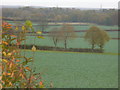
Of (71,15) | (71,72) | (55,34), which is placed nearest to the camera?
(71,72)

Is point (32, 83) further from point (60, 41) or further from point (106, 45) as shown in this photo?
point (106, 45)

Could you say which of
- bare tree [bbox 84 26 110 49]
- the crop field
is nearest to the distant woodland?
the crop field

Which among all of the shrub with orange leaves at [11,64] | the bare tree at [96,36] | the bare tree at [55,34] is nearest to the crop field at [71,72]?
the bare tree at [55,34]

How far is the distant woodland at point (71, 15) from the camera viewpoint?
158 inches

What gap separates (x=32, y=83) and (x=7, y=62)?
10.3 inches

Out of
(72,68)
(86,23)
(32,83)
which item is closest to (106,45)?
(86,23)

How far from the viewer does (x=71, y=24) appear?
15.3 feet

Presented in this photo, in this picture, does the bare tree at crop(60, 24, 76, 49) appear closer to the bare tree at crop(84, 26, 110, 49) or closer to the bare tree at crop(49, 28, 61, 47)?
the bare tree at crop(49, 28, 61, 47)

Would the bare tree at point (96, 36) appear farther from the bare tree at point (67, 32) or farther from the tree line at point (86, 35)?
the bare tree at point (67, 32)

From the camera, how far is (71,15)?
425 cm

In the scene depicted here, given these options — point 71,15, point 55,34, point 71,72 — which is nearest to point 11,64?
point 71,72

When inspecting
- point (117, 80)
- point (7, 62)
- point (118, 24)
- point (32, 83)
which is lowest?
point (117, 80)

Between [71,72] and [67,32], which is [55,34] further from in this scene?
[71,72]

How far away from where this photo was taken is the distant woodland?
401cm
